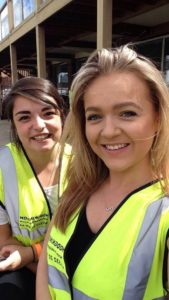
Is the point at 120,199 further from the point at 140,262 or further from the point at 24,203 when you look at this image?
the point at 24,203

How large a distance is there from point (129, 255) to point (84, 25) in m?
7.07

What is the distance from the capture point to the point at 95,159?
1.45 meters

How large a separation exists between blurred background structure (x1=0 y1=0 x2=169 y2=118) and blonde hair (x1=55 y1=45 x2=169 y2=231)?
3.66 m

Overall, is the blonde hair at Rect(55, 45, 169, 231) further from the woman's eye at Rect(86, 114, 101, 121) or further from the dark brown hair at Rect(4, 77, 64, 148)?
the dark brown hair at Rect(4, 77, 64, 148)

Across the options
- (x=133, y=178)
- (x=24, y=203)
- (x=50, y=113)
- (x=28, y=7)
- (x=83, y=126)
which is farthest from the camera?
(x=28, y=7)

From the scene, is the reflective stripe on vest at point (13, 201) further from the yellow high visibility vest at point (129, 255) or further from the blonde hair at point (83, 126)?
the yellow high visibility vest at point (129, 255)

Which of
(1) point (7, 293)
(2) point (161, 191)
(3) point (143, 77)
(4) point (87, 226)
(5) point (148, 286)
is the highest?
(3) point (143, 77)

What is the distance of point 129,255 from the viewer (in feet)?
3.32

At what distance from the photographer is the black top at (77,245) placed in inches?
45.7

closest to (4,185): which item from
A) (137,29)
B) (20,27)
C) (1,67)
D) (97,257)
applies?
(97,257)

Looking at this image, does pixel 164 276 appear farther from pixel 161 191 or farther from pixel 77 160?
pixel 77 160

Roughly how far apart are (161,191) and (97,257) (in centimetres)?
32

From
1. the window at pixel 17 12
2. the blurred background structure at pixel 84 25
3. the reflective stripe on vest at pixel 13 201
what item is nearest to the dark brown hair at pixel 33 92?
the reflective stripe on vest at pixel 13 201

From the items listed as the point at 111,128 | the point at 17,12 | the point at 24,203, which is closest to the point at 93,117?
Result: the point at 111,128
